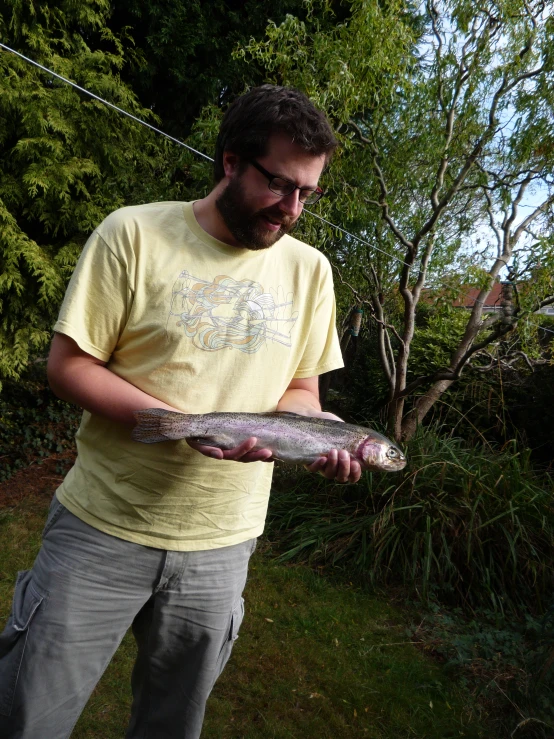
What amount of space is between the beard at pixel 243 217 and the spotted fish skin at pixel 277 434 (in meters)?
0.61

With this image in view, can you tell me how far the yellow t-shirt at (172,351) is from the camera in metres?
1.85

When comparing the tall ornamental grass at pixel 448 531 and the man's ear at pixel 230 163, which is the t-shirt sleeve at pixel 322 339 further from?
the tall ornamental grass at pixel 448 531

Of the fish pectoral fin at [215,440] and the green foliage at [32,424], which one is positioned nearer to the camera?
the fish pectoral fin at [215,440]

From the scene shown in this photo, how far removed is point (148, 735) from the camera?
83.7 inches

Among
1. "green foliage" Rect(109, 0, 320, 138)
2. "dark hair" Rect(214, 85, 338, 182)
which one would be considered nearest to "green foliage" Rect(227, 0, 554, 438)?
"green foliage" Rect(109, 0, 320, 138)

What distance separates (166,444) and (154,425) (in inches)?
6.5

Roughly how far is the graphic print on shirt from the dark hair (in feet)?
1.49

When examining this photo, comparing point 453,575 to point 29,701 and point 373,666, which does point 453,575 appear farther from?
point 29,701

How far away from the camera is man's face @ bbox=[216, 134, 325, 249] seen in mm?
1930

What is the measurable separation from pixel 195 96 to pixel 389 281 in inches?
146

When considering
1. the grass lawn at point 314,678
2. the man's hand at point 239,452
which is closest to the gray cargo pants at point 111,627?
the man's hand at point 239,452

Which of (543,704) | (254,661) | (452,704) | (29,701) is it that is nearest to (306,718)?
(254,661)


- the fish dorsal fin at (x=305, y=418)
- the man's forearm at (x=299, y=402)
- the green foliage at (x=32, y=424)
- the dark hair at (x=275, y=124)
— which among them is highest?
the dark hair at (x=275, y=124)

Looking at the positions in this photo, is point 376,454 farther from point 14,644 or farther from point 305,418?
point 14,644
